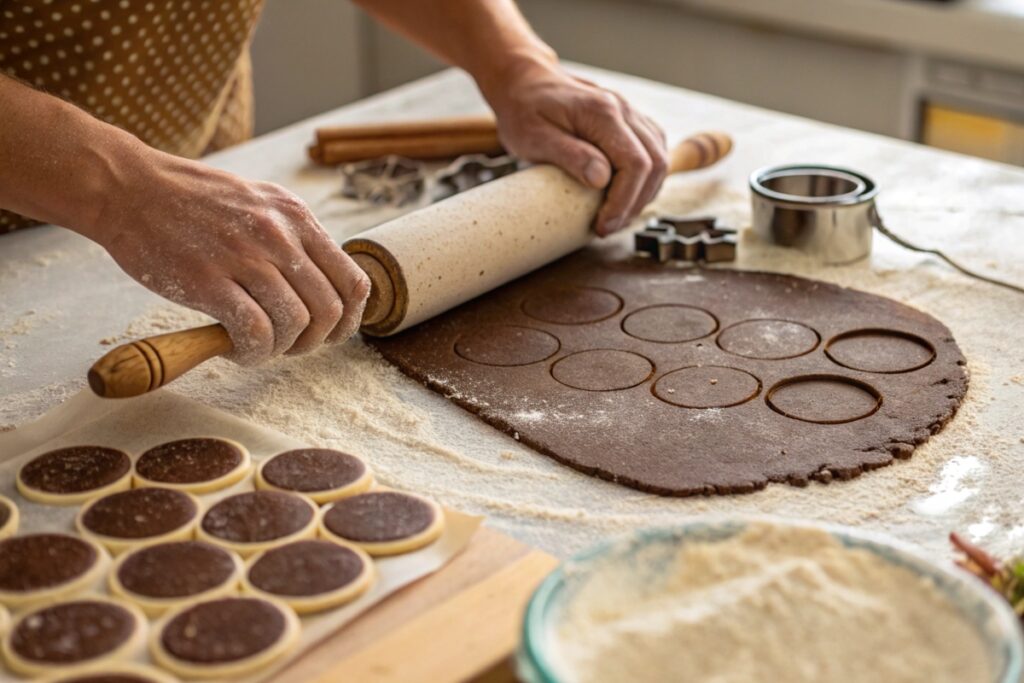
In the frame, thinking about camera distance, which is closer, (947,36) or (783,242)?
(783,242)

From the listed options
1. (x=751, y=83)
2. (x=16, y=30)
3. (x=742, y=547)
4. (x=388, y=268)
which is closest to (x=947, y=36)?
(x=751, y=83)

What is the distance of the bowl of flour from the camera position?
0.82m

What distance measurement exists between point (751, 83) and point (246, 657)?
2.91m

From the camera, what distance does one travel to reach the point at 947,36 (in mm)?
3051

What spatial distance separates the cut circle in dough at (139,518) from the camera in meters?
1.13

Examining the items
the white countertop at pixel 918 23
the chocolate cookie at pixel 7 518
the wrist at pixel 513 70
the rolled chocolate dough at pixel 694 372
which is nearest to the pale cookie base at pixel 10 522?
the chocolate cookie at pixel 7 518

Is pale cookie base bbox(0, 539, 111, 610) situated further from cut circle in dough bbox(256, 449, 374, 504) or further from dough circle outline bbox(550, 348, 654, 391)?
dough circle outline bbox(550, 348, 654, 391)

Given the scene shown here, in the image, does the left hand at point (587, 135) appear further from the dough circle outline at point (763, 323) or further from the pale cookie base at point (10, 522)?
the pale cookie base at point (10, 522)

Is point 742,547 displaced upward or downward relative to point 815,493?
upward

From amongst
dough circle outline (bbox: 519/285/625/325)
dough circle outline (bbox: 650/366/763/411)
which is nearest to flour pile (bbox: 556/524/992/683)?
dough circle outline (bbox: 650/366/763/411)

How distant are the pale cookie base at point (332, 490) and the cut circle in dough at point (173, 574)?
116 millimetres

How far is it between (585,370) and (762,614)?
0.67 m

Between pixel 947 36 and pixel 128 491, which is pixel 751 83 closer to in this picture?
pixel 947 36

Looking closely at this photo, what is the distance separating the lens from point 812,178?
1.92m
